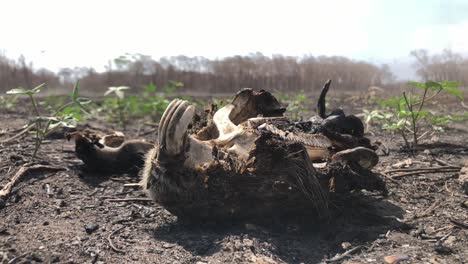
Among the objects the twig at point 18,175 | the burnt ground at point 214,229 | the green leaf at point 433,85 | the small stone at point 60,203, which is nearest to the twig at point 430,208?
the burnt ground at point 214,229

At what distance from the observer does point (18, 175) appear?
11.4ft

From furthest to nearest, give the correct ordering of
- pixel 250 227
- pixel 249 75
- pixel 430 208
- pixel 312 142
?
1. pixel 249 75
2. pixel 430 208
3. pixel 312 142
4. pixel 250 227

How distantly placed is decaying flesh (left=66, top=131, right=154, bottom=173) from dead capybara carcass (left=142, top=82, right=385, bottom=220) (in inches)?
56.6

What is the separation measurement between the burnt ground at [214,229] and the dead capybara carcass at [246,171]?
0.16 metres

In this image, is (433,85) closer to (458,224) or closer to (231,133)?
(458,224)

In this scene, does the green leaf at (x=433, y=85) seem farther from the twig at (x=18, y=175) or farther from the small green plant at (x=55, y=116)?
the twig at (x=18, y=175)

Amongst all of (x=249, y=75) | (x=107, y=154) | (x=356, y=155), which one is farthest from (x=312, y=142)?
(x=249, y=75)

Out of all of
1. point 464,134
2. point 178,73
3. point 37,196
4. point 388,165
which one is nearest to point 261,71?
point 178,73

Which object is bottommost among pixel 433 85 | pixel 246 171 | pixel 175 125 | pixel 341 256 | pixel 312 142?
pixel 341 256

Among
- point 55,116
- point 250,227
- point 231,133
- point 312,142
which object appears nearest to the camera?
point 250,227

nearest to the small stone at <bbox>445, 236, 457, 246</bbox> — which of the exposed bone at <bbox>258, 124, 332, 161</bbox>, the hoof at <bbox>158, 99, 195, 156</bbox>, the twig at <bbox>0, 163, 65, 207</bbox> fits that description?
the exposed bone at <bbox>258, 124, 332, 161</bbox>

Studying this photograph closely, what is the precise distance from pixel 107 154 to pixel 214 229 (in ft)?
5.80

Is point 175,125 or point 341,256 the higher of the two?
point 175,125

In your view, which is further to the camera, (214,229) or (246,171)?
(214,229)
